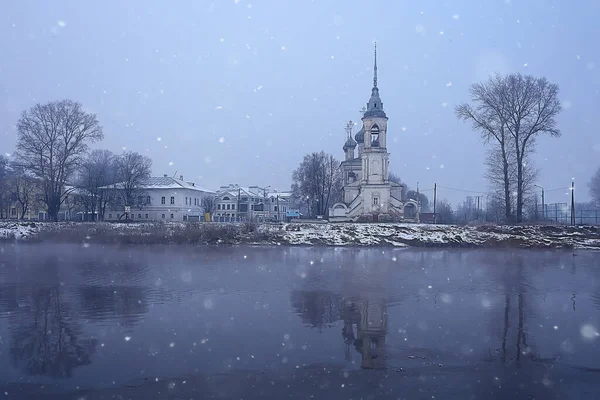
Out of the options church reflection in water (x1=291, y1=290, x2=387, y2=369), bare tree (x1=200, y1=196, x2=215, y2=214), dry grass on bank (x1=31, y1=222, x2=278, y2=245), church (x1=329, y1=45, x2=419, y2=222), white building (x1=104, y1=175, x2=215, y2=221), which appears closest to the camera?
church reflection in water (x1=291, y1=290, x2=387, y2=369)

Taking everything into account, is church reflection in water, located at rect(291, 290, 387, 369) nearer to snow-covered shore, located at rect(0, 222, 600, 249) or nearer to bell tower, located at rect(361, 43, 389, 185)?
snow-covered shore, located at rect(0, 222, 600, 249)

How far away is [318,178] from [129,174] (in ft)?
96.6

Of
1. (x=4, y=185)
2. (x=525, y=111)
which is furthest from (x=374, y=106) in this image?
(x=4, y=185)

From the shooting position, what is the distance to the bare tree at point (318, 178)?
7956 centimetres

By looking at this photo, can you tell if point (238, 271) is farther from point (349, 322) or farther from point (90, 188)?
point (90, 188)

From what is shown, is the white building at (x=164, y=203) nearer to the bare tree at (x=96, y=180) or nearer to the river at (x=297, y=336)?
the bare tree at (x=96, y=180)

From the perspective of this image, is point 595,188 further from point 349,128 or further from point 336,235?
point 336,235

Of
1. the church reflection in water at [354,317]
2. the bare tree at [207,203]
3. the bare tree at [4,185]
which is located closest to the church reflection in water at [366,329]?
the church reflection in water at [354,317]

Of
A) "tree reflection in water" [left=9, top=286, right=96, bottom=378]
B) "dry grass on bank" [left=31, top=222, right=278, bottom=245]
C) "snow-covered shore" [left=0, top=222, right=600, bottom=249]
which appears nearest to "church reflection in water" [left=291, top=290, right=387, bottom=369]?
"tree reflection in water" [left=9, top=286, right=96, bottom=378]

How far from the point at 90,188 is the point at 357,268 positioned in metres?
52.1

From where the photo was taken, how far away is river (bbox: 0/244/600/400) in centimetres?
625

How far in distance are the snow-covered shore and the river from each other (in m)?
17.4

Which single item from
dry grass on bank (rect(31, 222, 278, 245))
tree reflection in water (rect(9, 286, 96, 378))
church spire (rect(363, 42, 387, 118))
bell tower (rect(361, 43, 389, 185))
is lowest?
tree reflection in water (rect(9, 286, 96, 378))

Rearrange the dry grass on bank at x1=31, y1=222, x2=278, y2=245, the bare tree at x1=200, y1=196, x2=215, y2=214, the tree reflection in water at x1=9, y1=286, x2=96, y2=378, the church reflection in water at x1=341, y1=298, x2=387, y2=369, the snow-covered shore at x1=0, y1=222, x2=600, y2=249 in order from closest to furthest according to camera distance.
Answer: the tree reflection in water at x1=9, y1=286, x2=96, y2=378, the church reflection in water at x1=341, y1=298, x2=387, y2=369, the snow-covered shore at x1=0, y1=222, x2=600, y2=249, the dry grass on bank at x1=31, y1=222, x2=278, y2=245, the bare tree at x1=200, y1=196, x2=215, y2=214
